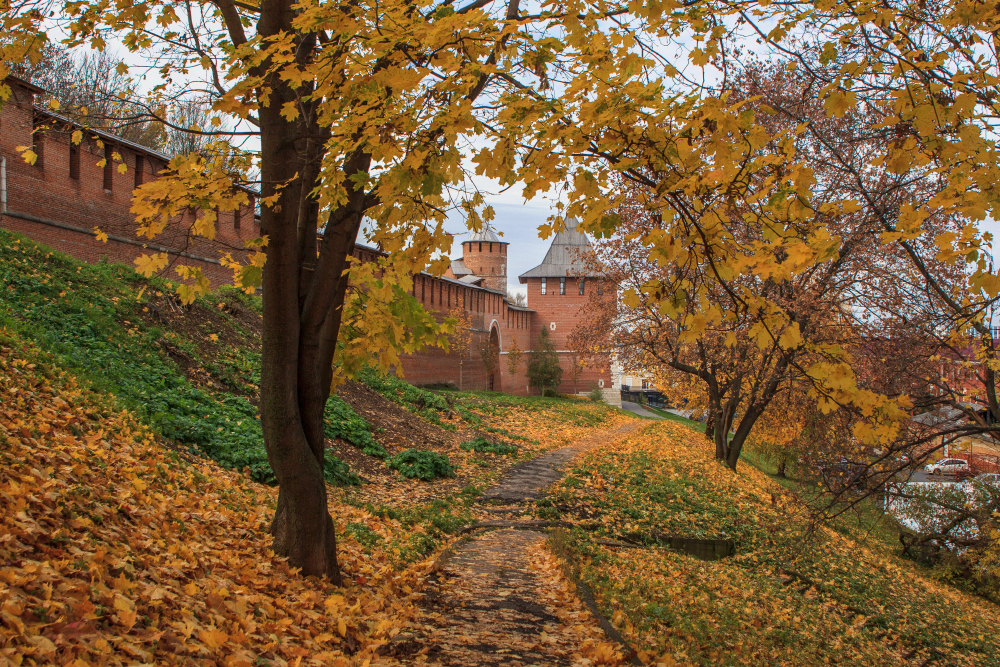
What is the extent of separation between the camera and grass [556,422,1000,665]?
211 inches

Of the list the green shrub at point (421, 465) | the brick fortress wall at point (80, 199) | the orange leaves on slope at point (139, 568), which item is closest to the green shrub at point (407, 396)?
the brick fortress wall at point (80, 199)

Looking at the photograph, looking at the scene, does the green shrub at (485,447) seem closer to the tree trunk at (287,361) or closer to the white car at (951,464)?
the white car at (951,464)

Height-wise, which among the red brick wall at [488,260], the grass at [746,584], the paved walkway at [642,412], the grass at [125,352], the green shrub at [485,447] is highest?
the red brick wall at [488,260]

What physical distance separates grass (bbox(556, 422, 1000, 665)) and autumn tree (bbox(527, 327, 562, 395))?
99.2 feet

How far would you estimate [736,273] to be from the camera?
3086 millimetres

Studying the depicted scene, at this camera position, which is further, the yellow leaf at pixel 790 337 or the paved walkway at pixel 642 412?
the paved walkway at pixel 642 412

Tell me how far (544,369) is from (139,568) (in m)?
41.9

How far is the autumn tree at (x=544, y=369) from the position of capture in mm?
45097

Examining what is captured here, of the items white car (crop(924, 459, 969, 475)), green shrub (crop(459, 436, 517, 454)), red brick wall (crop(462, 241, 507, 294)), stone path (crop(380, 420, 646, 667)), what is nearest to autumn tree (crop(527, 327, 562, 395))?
A: red brick wall (crop(462, 241, 507, 294))

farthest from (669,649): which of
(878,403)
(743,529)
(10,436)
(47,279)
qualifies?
(47,279)

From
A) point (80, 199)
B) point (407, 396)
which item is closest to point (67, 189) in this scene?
point (80, 199)

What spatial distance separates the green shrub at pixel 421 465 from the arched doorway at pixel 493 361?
29195 millimetres

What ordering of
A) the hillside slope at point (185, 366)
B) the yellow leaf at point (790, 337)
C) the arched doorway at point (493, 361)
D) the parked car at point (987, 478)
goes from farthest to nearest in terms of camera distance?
the arched doorway at point (493, 361)
the parked car at point (987, 478)
the hillside slope at point (185, 366)
the yellow leaf at point (790, 337)

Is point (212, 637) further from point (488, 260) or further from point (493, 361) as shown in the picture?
point (488, 260)
